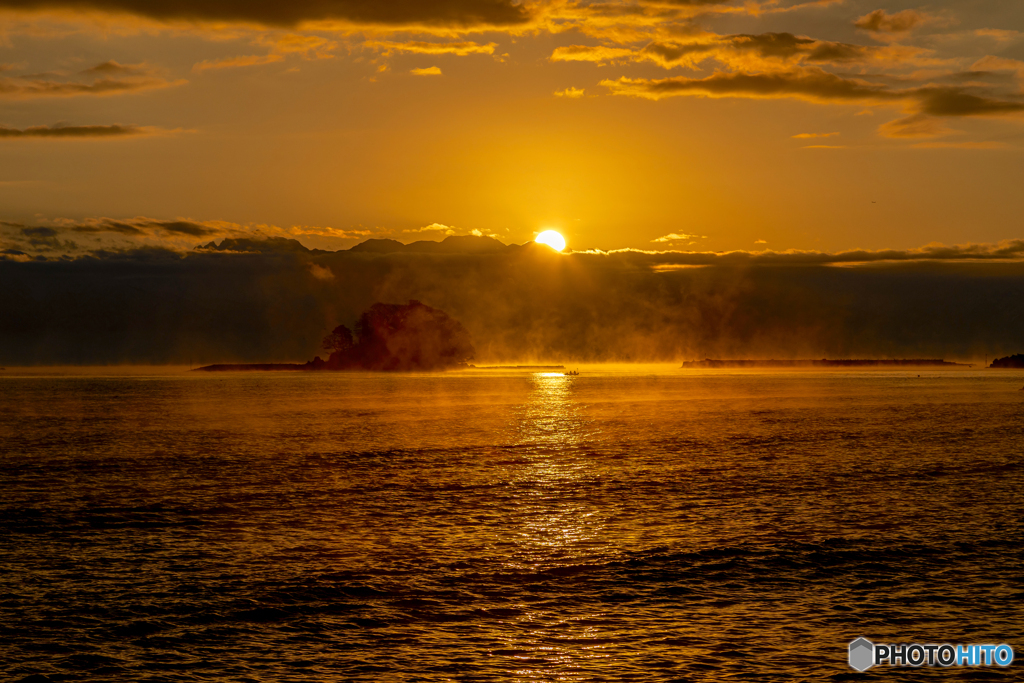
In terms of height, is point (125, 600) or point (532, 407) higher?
point (125, 600)

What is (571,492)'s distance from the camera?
5103cm

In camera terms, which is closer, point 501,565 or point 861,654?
point 861,654

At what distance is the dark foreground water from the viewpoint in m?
22.2

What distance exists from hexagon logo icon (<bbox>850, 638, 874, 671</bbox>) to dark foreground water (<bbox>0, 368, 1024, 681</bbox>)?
39cm

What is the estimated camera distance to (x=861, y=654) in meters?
21.9

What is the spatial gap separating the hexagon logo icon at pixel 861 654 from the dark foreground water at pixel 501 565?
1.27 feet

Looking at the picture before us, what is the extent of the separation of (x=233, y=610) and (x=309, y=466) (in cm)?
4025

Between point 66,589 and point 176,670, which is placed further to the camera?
point 66,589

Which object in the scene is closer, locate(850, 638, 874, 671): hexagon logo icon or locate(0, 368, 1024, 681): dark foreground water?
locate(850, 638, 874, 671): hexagon logo icon

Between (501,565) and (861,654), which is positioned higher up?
(861,654)

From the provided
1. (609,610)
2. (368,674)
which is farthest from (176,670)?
(609,610)

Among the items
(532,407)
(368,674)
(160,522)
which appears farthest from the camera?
(532,407)

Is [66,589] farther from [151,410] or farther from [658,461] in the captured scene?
[151,410]

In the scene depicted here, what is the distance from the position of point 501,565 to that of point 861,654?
13169 millimetres
